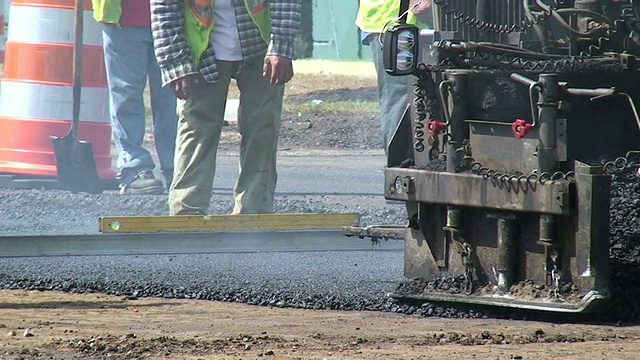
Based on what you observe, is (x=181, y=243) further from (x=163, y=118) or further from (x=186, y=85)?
(x=163, y=118)

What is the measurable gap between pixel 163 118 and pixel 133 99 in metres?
0.29

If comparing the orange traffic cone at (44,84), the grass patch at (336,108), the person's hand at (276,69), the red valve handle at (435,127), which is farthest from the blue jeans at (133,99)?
the grass patch at (336,108)

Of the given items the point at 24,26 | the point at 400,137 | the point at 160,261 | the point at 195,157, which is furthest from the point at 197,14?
the point at 24,26

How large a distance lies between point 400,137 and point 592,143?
97 centimetres

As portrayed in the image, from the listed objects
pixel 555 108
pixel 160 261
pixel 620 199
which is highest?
pixel 555 108

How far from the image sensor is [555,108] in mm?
5898

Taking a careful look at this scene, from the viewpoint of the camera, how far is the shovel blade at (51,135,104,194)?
36.2 feet

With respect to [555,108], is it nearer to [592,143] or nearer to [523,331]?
[592,143]

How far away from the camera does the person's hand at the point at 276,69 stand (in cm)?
877

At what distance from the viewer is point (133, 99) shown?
442 inches

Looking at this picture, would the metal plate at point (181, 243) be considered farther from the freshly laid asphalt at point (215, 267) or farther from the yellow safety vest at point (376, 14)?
the yellow safety vest at point (376, 14)

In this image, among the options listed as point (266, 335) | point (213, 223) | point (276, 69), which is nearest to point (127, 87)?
point (276, 69)

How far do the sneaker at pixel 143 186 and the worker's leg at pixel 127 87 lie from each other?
0.07 ft

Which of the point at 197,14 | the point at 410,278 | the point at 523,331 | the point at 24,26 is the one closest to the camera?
the point at 523,331
